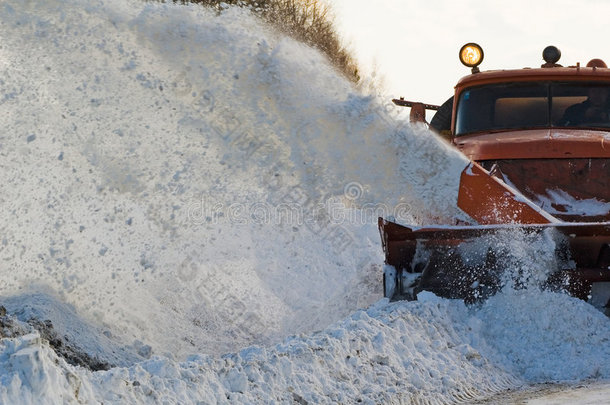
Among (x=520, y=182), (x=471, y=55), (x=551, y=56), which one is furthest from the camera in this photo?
(x=551, y=56)

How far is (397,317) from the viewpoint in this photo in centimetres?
522

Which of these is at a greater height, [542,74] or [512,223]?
[542,74]

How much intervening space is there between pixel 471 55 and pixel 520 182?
178cm

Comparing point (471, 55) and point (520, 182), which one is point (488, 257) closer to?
point (520, 182)

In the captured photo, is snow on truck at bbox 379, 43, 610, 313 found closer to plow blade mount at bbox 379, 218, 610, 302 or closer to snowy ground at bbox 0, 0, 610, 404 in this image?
plow blade mount at bbox 379, 218, 610, 302

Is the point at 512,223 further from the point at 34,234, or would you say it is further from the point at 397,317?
the point at 34,234

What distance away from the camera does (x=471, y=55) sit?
339 inches

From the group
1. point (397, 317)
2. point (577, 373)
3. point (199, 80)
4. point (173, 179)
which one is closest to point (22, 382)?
point (397, 317)

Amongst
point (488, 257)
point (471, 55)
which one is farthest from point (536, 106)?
point (488, 257)

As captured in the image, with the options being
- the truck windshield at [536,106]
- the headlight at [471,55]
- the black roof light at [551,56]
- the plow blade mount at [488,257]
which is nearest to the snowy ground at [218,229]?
the plow blade mount at [488,257]

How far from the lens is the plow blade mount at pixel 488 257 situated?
5.80m

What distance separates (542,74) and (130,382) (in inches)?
211

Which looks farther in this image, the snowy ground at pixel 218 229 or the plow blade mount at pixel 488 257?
the plow blade mount at pixel 488 257

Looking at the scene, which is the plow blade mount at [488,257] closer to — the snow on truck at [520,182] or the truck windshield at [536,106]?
the snow on truck at [520,182]
